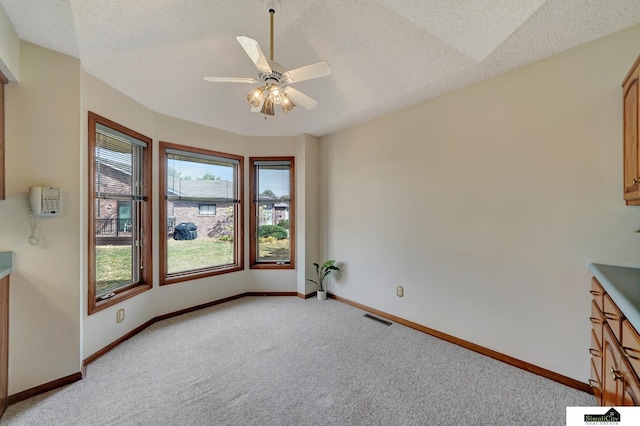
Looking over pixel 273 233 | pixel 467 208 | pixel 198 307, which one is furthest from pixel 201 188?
pixel 467 208

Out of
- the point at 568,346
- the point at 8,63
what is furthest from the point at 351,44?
the point at 568,346

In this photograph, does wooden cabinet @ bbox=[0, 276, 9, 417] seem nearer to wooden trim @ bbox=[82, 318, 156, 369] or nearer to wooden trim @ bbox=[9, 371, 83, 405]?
wooden trim @ bbox=[9, 371, 83, 405]

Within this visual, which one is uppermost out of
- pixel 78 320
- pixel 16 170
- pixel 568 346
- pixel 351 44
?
pixel 351 44

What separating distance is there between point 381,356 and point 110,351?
2.62 metres

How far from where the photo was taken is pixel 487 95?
2291 mm

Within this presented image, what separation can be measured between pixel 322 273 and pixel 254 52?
314cm

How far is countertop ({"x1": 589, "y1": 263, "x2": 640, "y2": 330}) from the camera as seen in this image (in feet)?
3.46

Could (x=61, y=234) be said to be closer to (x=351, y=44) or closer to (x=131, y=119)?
(x=131, y=119)

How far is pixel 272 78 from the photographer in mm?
1727

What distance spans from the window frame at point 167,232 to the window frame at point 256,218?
5.6 inches

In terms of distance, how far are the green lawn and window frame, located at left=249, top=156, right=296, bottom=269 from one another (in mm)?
111

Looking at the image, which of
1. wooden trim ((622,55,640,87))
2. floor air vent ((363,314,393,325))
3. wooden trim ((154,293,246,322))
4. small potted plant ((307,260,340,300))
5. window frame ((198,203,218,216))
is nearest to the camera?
wooden trim ((622,55,640,87))

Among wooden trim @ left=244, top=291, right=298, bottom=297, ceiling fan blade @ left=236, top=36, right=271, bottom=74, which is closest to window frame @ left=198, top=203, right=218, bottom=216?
wooden trim @ left=244, top=291, right=298, bottom=297

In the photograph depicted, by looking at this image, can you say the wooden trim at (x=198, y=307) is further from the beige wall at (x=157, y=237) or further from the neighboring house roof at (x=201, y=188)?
the neighboring house roof at (x=201, y=188)
